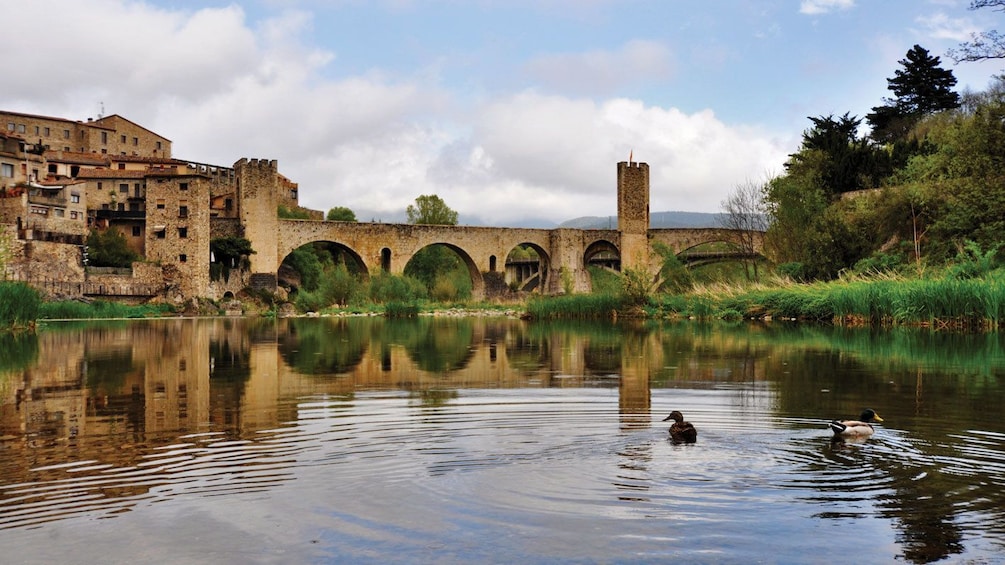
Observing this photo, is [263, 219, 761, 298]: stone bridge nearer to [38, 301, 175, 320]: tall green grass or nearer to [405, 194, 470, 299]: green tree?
[405, 194, 470, 299]: green tree

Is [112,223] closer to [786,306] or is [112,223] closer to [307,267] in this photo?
[307,267]

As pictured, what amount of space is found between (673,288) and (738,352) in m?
15.8

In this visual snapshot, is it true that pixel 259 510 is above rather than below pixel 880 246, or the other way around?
below

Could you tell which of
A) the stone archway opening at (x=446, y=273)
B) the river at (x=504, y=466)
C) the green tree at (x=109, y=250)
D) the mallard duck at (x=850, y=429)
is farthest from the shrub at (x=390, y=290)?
the mallard duck at (x=850, y=429)

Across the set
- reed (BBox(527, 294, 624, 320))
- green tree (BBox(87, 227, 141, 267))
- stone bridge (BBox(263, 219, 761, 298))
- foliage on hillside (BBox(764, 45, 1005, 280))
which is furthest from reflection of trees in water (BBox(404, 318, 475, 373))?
green tree (BBox(87, 227, 141, 267))

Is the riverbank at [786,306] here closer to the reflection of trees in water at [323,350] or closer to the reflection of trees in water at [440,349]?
the reflection of trees in water at [323,350]

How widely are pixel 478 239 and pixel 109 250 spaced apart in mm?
18167

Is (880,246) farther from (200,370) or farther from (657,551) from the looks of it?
(657,551)

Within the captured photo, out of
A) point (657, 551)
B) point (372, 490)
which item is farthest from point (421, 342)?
point (657, 551)

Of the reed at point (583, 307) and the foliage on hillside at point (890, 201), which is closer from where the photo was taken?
the foliage on hillside at point (890, 201)

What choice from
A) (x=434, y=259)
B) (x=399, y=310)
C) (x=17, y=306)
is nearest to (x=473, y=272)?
(x=434, y=259)

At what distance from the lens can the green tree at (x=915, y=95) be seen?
44406 millimetres

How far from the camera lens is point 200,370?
36.6 ft

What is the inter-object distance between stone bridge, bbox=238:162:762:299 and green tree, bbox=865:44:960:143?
26.7 feet
